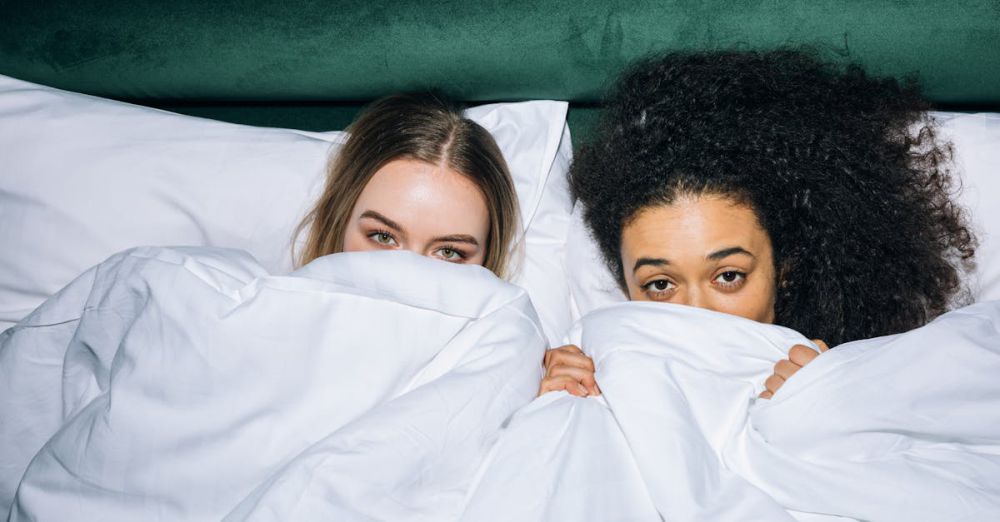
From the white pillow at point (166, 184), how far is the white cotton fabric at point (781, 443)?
49 cm

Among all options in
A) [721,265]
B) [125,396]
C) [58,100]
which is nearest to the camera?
[125,396]

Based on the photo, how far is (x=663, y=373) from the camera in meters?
1.05

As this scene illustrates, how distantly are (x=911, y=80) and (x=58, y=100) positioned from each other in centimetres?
209

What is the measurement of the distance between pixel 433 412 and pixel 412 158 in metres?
0.63

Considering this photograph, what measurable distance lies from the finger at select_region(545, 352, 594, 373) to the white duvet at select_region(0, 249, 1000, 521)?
0.07 m

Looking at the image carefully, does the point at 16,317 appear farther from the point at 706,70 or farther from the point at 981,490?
the point at 981,490

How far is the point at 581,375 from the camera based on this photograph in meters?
1.15

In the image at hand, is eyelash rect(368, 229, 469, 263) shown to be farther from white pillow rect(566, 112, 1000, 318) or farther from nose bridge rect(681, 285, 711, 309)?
nose bridge rect(681, 285, 711, 309)

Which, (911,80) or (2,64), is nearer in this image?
(911,80)

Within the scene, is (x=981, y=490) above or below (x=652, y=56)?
below

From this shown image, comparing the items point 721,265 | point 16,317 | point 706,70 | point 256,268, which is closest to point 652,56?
point 706,70

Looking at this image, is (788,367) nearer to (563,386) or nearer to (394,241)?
(563,386)

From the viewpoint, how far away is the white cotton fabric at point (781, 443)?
0.89 meters

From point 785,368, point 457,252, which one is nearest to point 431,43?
point 457,252
